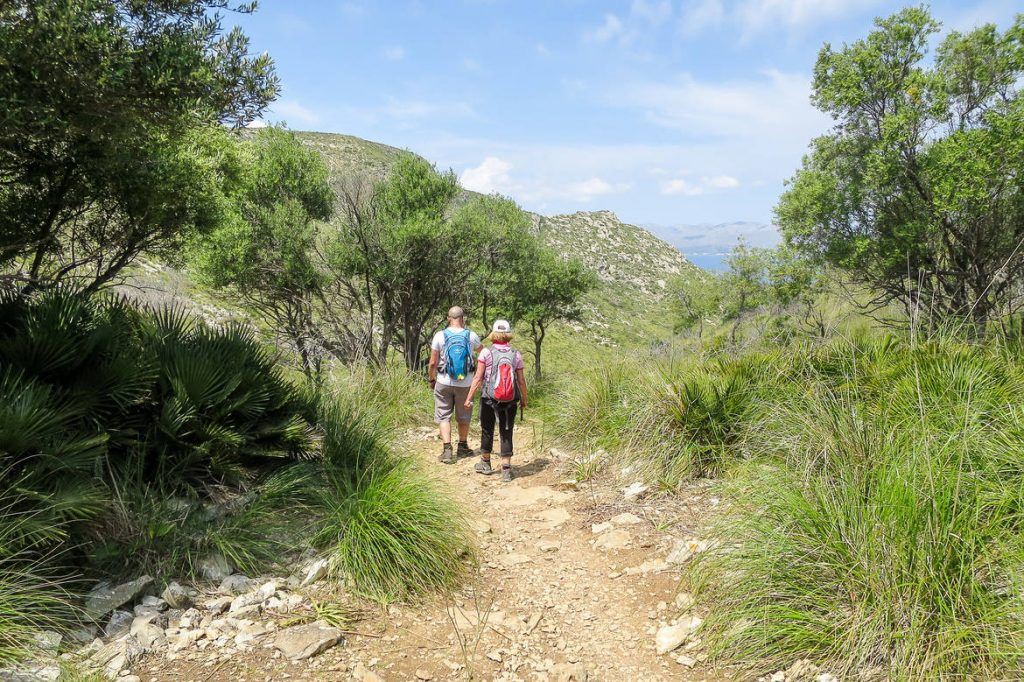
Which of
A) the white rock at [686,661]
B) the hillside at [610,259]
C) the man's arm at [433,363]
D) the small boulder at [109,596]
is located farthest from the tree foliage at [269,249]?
the hillside at [610,259]

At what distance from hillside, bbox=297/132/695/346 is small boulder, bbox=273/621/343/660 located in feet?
224

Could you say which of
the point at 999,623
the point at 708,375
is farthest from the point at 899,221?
the point at 999,623

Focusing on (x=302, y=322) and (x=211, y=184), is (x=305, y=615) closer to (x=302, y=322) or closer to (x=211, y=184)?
(x=211, y=184)

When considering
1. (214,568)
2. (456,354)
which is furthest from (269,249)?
(214,568)

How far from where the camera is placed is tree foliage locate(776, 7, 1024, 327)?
11.6m

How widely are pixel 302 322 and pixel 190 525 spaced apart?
563 inches

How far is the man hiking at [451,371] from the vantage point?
7918 millimetres

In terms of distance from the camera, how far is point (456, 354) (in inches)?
312

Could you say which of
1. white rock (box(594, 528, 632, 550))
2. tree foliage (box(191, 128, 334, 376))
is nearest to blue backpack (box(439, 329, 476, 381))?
white rock (box(594, 528, 632, 550))

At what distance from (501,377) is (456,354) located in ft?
3.17

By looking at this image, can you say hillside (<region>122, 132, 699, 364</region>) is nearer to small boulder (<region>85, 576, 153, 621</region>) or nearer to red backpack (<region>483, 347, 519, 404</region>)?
red backpack (<region>483, 347, 519, 404</region>)

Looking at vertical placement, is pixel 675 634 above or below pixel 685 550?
below

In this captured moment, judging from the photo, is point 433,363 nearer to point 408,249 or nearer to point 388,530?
point 388,530

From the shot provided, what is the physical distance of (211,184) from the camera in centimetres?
1035
